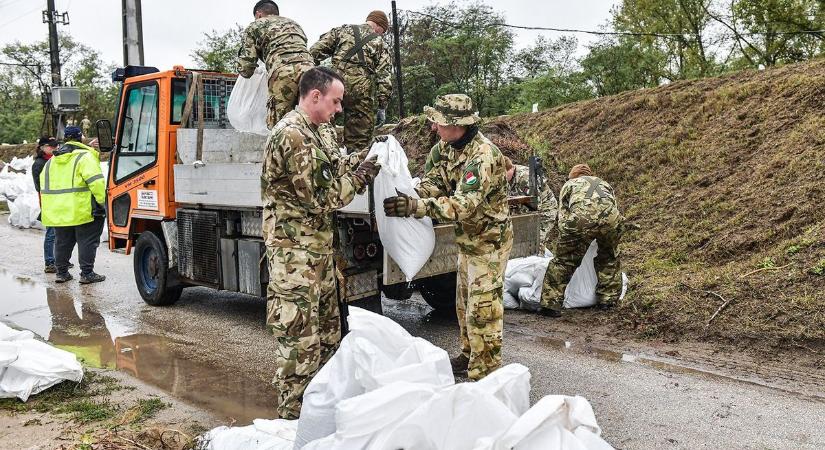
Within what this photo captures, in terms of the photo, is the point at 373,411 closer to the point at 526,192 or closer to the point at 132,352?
the point at 132,352

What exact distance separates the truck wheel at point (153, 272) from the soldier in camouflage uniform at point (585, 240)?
3671mm

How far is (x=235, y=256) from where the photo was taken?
6164mm

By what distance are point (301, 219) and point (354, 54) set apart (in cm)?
303

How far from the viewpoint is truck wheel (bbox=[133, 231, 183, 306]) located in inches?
276

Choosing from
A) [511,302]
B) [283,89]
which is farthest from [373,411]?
[511,302]

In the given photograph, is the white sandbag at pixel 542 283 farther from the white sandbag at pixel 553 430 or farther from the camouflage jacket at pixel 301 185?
the white sandbag at pixel 553 430

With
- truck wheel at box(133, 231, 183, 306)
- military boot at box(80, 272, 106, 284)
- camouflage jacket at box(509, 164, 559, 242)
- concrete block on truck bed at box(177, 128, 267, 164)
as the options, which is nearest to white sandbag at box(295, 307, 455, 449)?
camouflage jacket at box(509, 164, 559, 242)

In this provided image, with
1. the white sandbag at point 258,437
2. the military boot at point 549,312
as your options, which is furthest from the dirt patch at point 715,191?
the white sandbag at point 258,437

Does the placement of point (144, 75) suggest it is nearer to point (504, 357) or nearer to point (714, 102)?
point (504, 357)

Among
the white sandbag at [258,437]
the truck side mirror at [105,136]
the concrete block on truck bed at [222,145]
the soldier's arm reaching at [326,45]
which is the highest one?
the soldier's arm reaching at [326,45]

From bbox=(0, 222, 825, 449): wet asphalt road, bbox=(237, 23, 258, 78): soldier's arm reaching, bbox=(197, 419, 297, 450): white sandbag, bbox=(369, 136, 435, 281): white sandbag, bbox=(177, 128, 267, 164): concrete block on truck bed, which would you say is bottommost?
bbox=(0, 222, 825, 449): wet asphalt road

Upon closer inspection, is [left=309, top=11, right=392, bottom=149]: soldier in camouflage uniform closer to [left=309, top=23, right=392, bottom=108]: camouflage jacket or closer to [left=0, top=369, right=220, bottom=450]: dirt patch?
[left=309, top=23, right=392, bottom=108]: camouflage jacket

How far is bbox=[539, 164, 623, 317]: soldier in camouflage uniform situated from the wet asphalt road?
523 millimetres

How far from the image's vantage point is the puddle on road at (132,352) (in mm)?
4578
